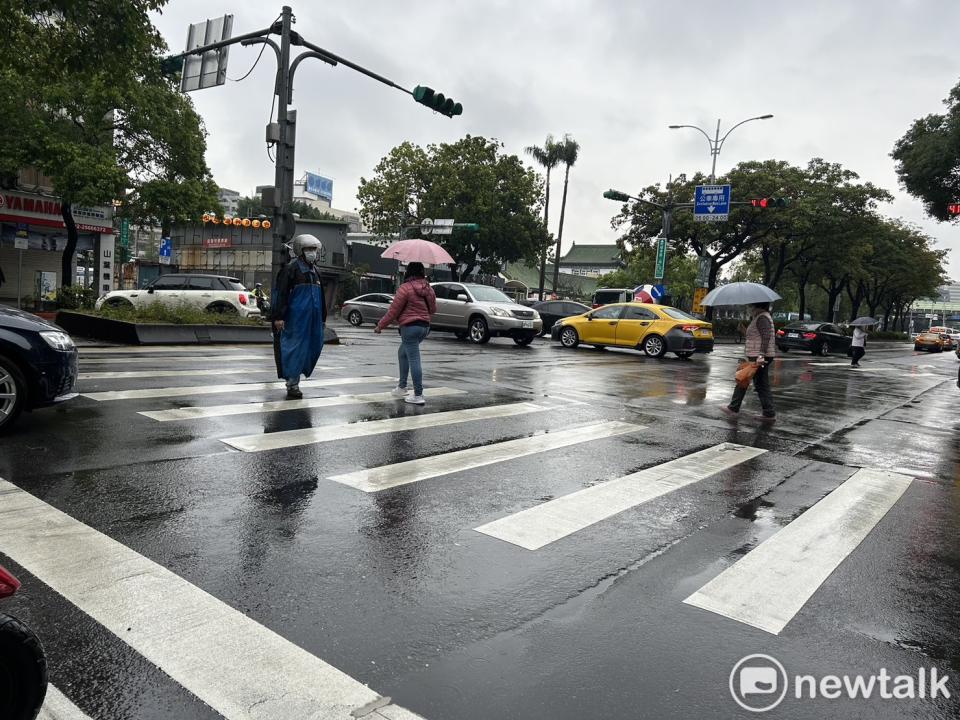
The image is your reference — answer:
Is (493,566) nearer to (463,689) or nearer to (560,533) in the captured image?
(560,533)

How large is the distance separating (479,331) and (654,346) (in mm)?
5001

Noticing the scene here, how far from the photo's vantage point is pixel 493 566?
3520 millimetres

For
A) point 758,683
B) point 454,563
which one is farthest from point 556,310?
point 758,683

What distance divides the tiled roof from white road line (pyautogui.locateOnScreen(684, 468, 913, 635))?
96.3m

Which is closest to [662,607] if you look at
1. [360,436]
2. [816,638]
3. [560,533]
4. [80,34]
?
[816,638]

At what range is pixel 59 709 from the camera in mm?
2182

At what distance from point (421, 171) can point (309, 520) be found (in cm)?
4155

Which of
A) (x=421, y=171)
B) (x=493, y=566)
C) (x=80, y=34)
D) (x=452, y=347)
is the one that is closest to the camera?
(x=493, y=566)

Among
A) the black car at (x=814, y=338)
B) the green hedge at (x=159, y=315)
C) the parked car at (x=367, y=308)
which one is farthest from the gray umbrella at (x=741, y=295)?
the black car at (x=814, y=338)

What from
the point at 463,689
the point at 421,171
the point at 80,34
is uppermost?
the point at 421,171

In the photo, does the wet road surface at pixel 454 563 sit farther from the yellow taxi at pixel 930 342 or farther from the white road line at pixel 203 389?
the yellow taxi at pixel 930 342

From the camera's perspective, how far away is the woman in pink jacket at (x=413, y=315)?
8.08 m

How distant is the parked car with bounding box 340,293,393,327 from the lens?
2800 cm

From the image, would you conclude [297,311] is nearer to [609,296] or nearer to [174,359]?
[174,359]
